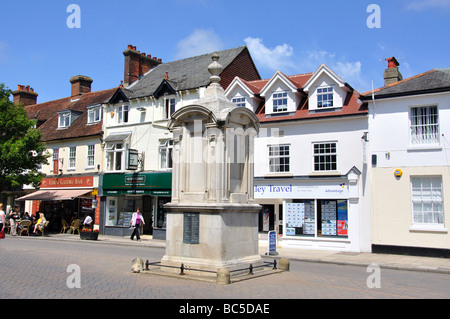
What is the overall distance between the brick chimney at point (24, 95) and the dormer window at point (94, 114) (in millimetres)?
14117

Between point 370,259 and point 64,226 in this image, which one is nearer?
point 370,259

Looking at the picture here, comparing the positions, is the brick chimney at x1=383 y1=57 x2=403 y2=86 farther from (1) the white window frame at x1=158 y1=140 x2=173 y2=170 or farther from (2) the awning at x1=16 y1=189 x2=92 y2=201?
(2) the awning at x1=16 y1=189 x2=92 y2=201

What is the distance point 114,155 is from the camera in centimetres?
3034

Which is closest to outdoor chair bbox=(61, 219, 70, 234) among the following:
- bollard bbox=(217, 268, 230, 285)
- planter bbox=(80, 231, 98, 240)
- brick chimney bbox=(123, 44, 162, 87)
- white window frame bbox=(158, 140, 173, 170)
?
planter bbox=(80, 231, 98, 240)

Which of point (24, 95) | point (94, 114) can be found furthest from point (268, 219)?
point (24, 95)

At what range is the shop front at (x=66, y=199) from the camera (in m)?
30.8

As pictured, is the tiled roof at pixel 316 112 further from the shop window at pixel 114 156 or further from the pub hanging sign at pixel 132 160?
the shop window at pixel 114 156

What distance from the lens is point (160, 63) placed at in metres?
35.9

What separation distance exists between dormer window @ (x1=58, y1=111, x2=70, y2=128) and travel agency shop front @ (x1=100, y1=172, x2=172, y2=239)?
7543 mm

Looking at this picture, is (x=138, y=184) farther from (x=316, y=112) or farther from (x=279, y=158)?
(x=316, y=112)

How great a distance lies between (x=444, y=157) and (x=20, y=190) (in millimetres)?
30851

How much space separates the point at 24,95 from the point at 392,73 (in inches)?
1389
